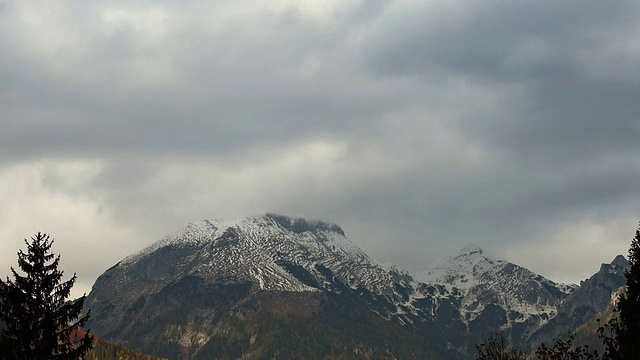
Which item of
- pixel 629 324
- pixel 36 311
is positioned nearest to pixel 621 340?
pixel 629 324

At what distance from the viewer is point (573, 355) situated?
53.2 metres

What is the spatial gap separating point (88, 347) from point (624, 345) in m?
40.9

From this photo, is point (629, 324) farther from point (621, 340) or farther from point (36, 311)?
point (36, 311)

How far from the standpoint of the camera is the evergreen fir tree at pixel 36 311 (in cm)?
5144

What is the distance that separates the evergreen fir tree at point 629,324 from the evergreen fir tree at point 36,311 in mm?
38459

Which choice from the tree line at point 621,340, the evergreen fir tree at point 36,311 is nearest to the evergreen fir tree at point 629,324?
the tree line at point 621,340

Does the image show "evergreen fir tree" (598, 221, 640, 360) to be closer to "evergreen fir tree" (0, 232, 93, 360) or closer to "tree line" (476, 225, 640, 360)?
"tree line" (476, 225, 640, 360)

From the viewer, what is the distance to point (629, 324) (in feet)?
187

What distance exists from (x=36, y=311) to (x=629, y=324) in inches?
1796

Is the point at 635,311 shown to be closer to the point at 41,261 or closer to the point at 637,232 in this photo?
the point at 637,232

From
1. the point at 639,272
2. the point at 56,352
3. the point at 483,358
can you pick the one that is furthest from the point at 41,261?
the point at 639,272

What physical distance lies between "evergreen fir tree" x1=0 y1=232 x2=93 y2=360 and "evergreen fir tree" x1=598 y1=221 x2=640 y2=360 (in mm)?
38459

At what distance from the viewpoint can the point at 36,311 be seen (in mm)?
52375

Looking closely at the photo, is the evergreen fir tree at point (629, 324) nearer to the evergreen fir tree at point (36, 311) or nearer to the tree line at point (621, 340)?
the tree line at point (621, 340)
